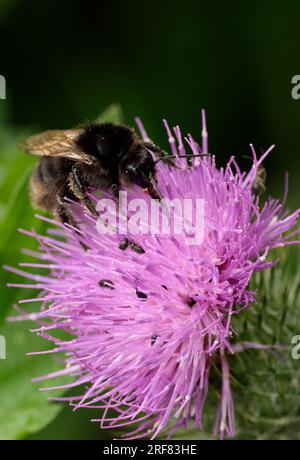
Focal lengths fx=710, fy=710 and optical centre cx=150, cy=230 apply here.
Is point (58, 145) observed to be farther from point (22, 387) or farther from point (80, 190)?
point (22, 387)

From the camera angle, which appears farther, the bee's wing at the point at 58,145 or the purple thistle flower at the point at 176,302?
the bee's wing at the point at 58,145

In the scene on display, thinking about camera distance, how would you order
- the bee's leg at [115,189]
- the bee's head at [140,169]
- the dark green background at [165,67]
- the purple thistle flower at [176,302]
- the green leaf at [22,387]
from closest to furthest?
the purple thistle flower at [176,302]
the bee's head at [140,169]
the bee's leg at [115,189]
the green leaf at [22,387]
the dark green background at [165,67]

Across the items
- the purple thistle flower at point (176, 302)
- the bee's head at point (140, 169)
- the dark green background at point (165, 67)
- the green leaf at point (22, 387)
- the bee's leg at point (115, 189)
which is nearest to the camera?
the purple thistle flower at point (176, 302)

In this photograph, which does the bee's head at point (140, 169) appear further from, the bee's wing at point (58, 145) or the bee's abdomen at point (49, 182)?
the bee's abdomen at point (49, 182)

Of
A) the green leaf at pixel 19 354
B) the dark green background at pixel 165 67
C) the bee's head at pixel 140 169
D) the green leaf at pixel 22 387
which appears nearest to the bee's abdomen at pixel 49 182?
the green leaf at pixel 19 354

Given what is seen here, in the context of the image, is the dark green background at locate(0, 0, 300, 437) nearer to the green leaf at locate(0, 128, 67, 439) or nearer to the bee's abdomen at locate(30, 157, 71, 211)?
the green leaf at locate(0, 128, 67, 439)

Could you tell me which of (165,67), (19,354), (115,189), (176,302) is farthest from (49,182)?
(165,67)

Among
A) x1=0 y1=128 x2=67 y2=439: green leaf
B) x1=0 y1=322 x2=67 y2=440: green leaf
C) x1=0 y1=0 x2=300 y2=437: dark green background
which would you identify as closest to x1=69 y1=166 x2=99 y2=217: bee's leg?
x1=0 y1=128 x2=67 y2=439: green leaf
